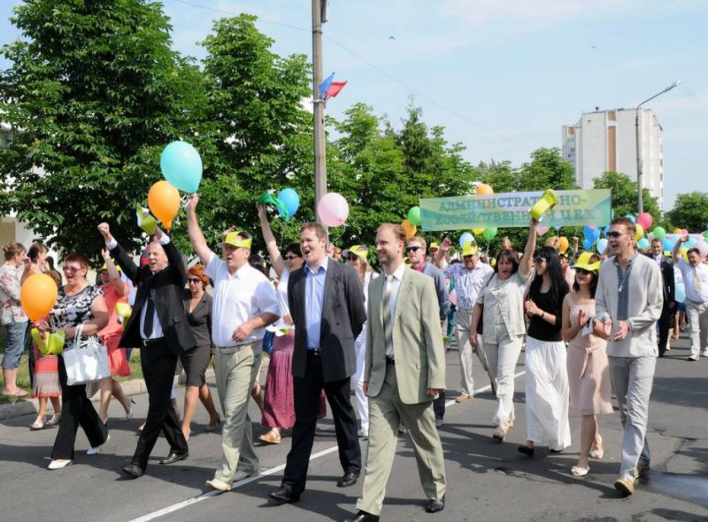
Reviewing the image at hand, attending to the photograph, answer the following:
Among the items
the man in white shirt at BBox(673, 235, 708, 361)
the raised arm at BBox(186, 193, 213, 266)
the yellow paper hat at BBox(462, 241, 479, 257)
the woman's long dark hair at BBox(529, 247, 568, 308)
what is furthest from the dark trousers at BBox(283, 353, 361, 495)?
the man in white shirt at BBox(673, 235, 708, 361)

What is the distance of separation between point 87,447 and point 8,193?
1017cm

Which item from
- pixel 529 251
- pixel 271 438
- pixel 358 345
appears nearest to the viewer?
pixel 529 251

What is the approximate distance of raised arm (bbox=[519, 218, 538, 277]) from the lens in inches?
266

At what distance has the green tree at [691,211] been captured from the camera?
69.8 metres

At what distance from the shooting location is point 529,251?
23.6ft

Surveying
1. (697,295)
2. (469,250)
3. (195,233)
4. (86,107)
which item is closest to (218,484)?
(195,233)

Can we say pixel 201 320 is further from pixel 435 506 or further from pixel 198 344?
pixel 435 506

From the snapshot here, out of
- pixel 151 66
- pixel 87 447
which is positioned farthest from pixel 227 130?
pixel 87 447

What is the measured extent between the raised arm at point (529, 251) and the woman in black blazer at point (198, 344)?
131 inches

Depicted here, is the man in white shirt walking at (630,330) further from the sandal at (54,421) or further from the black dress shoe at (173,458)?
the sandal at (54,421)

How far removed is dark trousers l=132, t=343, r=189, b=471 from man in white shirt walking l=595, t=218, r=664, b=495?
12.1ft

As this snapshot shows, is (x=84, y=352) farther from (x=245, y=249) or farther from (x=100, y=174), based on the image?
(x=100, y=174)

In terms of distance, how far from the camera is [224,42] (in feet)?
74.9

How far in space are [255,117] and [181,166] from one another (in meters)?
15.7
